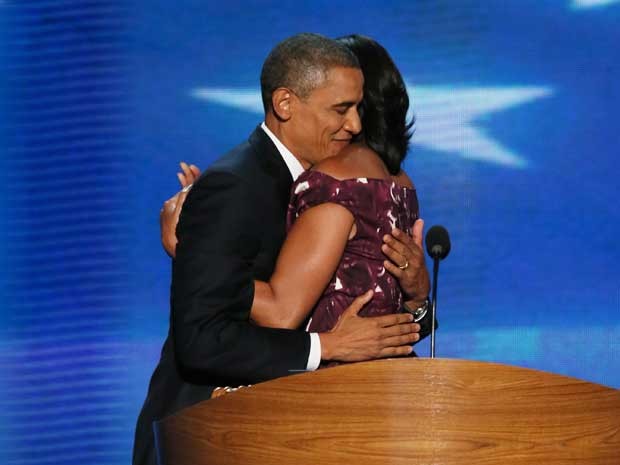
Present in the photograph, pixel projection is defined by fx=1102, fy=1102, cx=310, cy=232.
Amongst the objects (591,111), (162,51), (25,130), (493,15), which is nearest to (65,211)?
(25,130)

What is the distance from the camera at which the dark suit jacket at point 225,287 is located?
1876 mm

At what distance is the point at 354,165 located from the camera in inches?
79.4

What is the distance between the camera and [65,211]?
341cm

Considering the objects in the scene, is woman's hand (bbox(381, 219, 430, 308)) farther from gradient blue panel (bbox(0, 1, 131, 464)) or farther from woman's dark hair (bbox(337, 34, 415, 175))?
gradient blue panel (bbox(0, 1, 131, 464))

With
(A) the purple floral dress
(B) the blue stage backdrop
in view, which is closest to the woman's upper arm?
(A) the purple floral dress

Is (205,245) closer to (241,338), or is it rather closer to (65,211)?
(241,338)

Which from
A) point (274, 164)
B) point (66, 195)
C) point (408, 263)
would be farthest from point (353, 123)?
Answer: point (66, 195)

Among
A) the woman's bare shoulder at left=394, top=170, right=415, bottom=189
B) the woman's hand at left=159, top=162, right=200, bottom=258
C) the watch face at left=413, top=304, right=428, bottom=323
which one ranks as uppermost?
the woman's bare shoulder at left=394, top=170, right=415, bottom=189

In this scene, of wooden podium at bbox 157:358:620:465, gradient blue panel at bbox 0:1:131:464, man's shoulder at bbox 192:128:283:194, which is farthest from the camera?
gradient blue panel at bbox 0:1:131:464

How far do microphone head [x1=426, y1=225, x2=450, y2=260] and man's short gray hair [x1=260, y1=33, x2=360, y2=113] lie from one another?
0.35m

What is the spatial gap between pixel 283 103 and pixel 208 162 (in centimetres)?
135

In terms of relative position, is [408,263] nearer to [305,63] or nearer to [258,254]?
[258,254]

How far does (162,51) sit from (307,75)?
145 cm

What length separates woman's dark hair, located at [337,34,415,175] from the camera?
2.11 m
